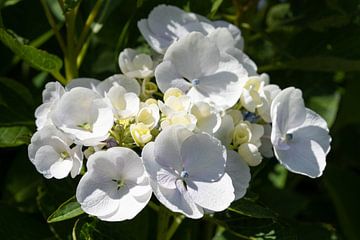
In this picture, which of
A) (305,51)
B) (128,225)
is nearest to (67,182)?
(128,225)

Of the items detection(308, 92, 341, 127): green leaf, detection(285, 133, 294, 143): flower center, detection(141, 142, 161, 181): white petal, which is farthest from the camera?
detection(308, 92, 341, 127): green leaf

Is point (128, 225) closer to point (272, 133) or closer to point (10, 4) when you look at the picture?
point (272, 133)

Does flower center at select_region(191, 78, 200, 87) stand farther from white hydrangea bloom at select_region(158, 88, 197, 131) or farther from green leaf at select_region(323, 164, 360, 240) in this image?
green leaf at select_region(323, 164, 360, 240)

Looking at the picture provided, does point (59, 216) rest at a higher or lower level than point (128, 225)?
higher

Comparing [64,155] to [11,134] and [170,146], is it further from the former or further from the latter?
[11,134]

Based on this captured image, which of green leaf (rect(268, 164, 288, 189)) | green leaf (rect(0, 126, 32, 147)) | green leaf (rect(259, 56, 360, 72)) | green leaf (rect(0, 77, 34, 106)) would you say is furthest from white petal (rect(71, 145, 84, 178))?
green leaf (rect(268, 164, 288, 189))

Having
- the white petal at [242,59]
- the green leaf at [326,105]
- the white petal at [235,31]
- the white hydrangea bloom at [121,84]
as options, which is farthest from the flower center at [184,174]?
the green leaf at [326,105]
